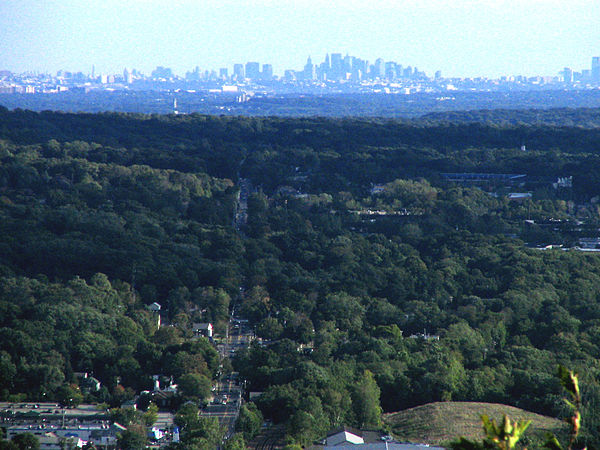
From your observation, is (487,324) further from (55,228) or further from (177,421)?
(55,228)

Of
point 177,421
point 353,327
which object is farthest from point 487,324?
point 177,421

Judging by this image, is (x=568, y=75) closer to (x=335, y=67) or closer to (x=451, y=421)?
(x=335, y=67)

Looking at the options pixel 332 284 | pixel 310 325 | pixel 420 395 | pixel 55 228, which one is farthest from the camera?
pixel 55 228

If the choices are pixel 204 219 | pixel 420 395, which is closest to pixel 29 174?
pixel 204 219

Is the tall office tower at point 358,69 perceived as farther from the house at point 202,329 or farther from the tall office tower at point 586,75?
the house at point 202,329

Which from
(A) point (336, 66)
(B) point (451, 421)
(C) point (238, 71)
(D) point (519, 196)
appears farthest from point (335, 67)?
(B) point (451, 421)

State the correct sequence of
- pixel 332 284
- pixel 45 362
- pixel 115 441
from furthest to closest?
pixel 332 284, pixel 45 362, pixel 115 441

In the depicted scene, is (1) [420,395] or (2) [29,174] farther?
(2) [29,174]
